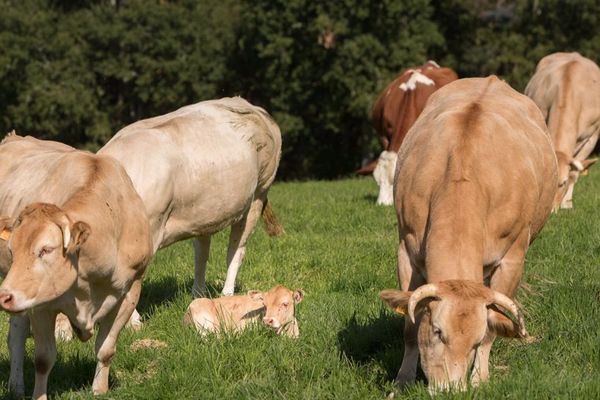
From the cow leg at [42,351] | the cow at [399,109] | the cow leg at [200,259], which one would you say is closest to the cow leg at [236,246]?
the cow leg at [200,259]

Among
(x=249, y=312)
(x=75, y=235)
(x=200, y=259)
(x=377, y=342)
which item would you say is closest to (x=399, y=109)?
(x=200, y=259)

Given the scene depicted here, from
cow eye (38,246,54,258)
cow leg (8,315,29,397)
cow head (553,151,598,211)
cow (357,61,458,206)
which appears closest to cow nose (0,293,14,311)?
cow eye (38,246,54,258)

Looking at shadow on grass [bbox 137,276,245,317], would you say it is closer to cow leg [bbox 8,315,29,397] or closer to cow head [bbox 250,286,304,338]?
cow head [bbox 250,286,304,338]

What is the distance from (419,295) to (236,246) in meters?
4.56

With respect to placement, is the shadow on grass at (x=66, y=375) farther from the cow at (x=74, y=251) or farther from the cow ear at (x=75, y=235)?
the cow ear at (x=75, y=235)

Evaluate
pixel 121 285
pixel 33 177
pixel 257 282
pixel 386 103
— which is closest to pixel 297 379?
pixel 121 285

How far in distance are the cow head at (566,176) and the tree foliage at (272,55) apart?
76.5 feet

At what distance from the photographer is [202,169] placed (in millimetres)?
8602

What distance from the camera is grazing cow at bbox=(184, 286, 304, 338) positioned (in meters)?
7.12

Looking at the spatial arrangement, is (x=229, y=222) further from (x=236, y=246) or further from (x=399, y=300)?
(x=399, y=300)

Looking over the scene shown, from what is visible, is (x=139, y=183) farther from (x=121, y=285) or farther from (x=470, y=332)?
(x=470, y=332)

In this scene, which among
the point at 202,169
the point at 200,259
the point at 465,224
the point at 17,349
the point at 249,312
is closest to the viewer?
the point at 465,224

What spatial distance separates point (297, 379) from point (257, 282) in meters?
3.49

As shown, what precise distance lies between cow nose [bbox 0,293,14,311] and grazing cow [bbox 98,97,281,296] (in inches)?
100
